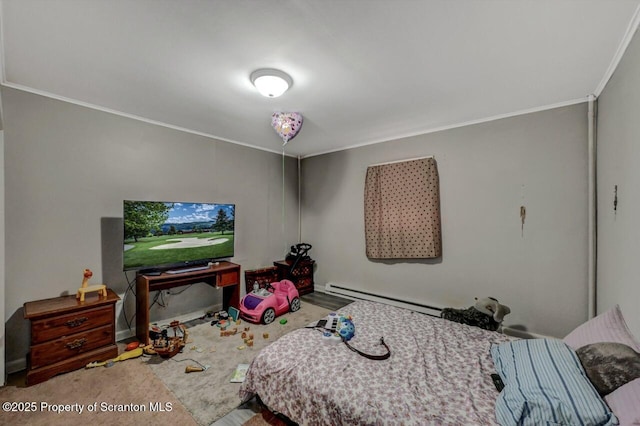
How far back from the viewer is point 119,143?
2.97 m

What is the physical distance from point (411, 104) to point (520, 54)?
0.99 meters

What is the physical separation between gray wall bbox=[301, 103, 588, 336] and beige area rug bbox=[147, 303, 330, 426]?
1.88 meters

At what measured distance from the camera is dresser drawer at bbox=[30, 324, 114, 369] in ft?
7.11

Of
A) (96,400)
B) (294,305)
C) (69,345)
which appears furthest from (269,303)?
(69,345)

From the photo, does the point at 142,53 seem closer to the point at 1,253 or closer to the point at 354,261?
the point at 1,253

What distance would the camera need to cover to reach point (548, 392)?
120 cm

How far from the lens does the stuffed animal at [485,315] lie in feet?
8.84

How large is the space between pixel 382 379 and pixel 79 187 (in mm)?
3261

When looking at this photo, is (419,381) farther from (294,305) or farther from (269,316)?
(294,305)

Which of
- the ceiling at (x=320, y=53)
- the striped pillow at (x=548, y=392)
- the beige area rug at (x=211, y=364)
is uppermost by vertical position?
the ceiling at (x=320, y=53)

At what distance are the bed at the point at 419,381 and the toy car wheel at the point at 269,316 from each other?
135cm

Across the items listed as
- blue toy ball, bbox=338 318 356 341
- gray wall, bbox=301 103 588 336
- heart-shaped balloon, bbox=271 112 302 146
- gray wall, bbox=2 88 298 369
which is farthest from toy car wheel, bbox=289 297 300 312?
heart-shaped balloon, bbox=271 112 302 146

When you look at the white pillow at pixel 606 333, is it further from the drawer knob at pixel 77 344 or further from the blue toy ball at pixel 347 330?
the drawer knob at pixel 77 344

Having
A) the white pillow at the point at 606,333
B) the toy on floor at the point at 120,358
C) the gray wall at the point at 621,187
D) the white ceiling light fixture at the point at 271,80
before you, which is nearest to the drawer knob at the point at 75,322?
the toy on floor at the point at 120,358
